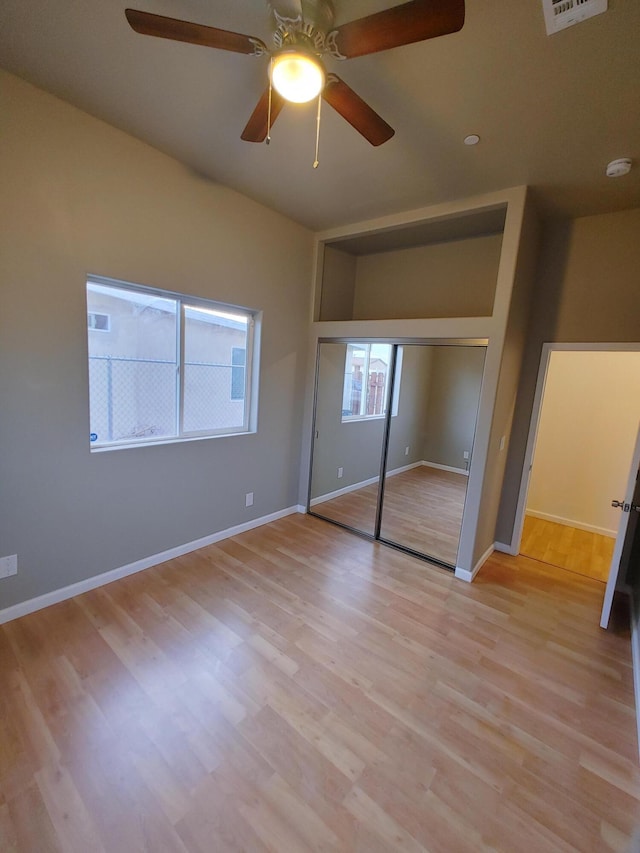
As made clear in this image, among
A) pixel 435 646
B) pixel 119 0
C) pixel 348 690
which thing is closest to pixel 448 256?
pixel 119 0

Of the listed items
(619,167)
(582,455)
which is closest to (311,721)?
(619,167)

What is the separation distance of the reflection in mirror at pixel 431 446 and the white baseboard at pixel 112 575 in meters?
1.48

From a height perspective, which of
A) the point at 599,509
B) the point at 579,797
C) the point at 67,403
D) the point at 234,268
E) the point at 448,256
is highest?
the point at 448,256

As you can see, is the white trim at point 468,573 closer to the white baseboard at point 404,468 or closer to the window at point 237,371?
the white baseboard at point 404,468

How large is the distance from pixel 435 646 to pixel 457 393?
1985mm

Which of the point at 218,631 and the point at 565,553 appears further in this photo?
the point at 565,553

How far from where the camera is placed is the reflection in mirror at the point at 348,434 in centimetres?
370

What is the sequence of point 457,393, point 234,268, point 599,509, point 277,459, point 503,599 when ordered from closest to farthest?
point 503,599, point 234,268, point 457,393, point 277,459, point 599,509

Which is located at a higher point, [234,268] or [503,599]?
[234,268]

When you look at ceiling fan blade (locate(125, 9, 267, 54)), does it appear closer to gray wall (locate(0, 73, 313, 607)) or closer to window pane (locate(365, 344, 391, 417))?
gray wall (locate(0, 73, 313, 607))

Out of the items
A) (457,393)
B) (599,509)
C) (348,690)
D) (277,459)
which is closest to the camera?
(348,690)

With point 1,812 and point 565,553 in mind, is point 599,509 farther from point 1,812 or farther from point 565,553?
point 1,812

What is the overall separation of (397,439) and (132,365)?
96.6 inches

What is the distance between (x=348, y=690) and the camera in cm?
176
